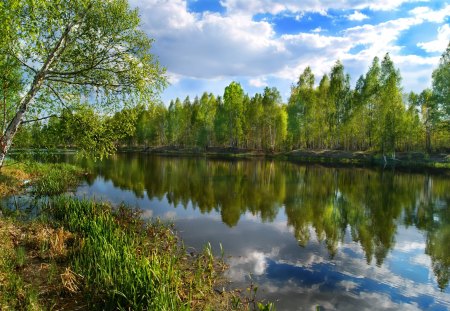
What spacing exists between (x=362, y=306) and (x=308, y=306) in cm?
185

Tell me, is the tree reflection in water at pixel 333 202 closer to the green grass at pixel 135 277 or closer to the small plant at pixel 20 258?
the green grass at pixel 135 277

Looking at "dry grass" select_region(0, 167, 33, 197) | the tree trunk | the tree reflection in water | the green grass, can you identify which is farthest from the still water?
the tree trunk

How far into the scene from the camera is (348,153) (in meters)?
76.7

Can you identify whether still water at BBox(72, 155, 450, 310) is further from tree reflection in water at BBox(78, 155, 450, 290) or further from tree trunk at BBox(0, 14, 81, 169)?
tree trunk at BBox(0, 14, 81, 169)

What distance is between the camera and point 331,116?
8256 cm

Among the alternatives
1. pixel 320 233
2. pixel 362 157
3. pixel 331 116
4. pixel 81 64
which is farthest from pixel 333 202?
pixel 331 116

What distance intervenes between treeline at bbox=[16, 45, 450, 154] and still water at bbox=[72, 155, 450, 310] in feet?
92.7

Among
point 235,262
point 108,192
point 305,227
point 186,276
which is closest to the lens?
point 186,276

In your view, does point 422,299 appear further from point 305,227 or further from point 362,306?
point 305,227

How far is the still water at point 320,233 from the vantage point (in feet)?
38.9

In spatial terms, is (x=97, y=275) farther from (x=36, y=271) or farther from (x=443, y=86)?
(x=443, y=86)

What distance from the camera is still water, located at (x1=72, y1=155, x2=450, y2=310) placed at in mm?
11859

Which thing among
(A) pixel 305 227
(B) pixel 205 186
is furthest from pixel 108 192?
(A) pixel 305 227

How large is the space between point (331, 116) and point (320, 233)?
225 ft
